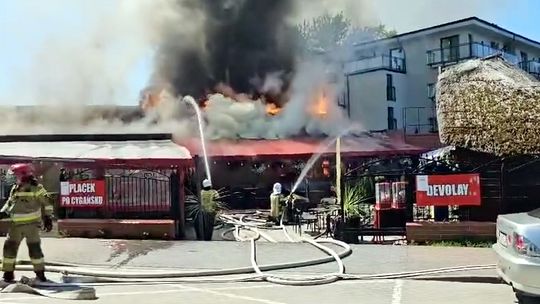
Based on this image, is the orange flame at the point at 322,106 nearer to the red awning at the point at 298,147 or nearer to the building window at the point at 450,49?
the red awning at the point at 298,147

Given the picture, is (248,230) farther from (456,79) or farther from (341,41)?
(341,41)

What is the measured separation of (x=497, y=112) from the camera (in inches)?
492

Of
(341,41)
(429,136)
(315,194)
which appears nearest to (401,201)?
(315,194)

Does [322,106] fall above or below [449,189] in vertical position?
above

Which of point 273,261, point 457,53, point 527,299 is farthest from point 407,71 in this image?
point 527,299

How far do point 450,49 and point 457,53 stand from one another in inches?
25.1

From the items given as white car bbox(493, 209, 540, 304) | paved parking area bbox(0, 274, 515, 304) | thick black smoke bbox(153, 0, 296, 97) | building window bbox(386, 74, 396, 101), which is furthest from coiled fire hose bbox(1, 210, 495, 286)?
building window bbox(386, 74, 396, 101)

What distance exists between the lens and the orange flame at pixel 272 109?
3327 cm

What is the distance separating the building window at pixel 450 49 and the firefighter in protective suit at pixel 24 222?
114 feet

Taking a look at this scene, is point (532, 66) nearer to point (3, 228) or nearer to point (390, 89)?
point (390, 89)

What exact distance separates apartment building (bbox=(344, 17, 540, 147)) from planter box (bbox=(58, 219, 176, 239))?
2974cm

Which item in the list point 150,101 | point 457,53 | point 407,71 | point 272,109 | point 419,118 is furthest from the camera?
point 407,71

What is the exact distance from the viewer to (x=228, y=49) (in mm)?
35531

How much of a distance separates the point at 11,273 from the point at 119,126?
22.2 metres
